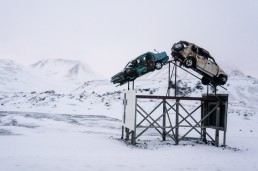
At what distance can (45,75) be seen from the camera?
135 meters

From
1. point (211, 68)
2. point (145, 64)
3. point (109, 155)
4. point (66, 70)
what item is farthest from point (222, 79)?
point (66, 70)

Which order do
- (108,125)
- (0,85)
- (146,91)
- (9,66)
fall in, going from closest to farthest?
Result: (108,125)
(146,91)
(0,85)
(9,66)

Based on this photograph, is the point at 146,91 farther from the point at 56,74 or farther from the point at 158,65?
the point at 56,74

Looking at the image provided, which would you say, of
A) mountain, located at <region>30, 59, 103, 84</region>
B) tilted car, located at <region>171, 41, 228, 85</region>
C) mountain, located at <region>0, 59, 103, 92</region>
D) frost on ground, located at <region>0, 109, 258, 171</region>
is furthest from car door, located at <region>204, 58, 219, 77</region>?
mountain, located at <region>30, 59, 103, 84</region>

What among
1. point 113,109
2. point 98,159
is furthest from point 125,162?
point 113,109

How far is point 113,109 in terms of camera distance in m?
38.6

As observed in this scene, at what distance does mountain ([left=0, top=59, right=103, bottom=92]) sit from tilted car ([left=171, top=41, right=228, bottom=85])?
239 ft

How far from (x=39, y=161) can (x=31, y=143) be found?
4.51 m

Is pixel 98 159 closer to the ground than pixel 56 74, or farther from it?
closer to the ground

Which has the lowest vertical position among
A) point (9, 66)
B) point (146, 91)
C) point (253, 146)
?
point (253, 146)

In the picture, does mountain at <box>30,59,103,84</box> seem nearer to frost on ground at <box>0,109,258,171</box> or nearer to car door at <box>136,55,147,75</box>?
car door at <box>136,55,147,75</box>

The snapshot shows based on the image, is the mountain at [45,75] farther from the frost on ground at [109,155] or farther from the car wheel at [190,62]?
the frost on ground at [109,155]

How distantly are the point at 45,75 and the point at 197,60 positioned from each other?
121951mm

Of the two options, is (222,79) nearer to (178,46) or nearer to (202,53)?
(202,53)
